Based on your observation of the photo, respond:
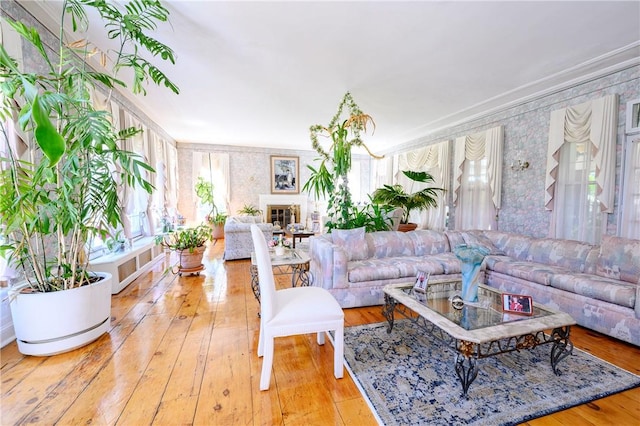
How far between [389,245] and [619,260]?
2228 mm

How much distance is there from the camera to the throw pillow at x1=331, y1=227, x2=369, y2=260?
3348mm

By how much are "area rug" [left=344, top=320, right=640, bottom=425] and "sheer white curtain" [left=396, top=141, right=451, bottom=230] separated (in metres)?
4.03

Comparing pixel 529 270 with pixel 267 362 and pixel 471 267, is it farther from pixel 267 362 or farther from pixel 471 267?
pixel 267 362

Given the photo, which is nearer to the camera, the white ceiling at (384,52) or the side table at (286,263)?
the white ceiling at (384,52)

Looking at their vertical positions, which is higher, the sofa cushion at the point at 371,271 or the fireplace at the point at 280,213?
the fireplace at the point at 280,213

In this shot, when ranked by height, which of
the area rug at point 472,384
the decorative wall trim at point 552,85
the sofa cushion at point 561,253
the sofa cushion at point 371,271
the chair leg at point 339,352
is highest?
the decorative wall trim at point 552,85

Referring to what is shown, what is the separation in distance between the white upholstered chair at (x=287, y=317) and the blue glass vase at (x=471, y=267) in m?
1.04

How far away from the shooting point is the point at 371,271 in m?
3.02

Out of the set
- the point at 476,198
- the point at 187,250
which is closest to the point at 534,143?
the point at 476,198

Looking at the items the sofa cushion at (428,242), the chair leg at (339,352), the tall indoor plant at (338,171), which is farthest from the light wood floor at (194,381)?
the sofa cushion at (428,242)

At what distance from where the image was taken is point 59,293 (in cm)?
197

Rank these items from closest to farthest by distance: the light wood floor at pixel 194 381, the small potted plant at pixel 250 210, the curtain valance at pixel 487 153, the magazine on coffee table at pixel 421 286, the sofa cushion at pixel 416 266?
the light wood floor at pixel 194 381
the magazine on coffee table at pixel 421 286
the sofa cushion at pixel 416 266
the curtain valance at pixel 487 153
the small potted plant at pixel 250 210

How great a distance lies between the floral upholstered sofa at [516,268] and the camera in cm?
234

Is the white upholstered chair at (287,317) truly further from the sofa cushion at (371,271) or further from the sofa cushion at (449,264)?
the sofa cushion at (449,264)
